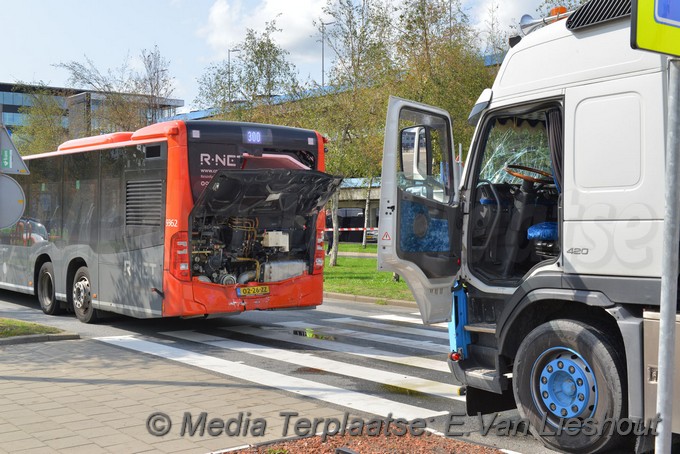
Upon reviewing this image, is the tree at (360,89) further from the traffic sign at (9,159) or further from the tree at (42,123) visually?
the tree at (42,123)

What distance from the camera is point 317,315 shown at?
Answer: 46.3ft

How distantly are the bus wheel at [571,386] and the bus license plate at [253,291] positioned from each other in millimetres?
5948

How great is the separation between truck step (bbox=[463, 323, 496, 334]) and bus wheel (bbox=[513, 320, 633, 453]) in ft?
1.51

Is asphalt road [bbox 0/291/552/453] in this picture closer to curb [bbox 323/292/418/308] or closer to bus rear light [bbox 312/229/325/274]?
curb [bbox 323/292/418/308]

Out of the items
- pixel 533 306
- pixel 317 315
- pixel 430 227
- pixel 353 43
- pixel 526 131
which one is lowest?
pixel 317 315

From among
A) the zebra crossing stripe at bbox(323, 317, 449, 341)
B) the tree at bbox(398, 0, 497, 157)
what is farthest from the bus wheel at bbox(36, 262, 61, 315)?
the tree at bbox(398, 0, 497, 157)

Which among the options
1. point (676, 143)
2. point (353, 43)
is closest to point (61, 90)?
point (353, 43)

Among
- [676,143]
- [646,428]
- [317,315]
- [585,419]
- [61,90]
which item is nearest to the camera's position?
[676,143]

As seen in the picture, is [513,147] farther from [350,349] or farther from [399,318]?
[399,318]

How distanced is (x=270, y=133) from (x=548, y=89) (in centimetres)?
614

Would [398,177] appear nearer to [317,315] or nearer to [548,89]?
[548,89]

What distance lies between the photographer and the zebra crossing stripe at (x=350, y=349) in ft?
30.2

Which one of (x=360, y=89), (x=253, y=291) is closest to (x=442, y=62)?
(x=360, y=89)

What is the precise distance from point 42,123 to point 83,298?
27.6 metres
